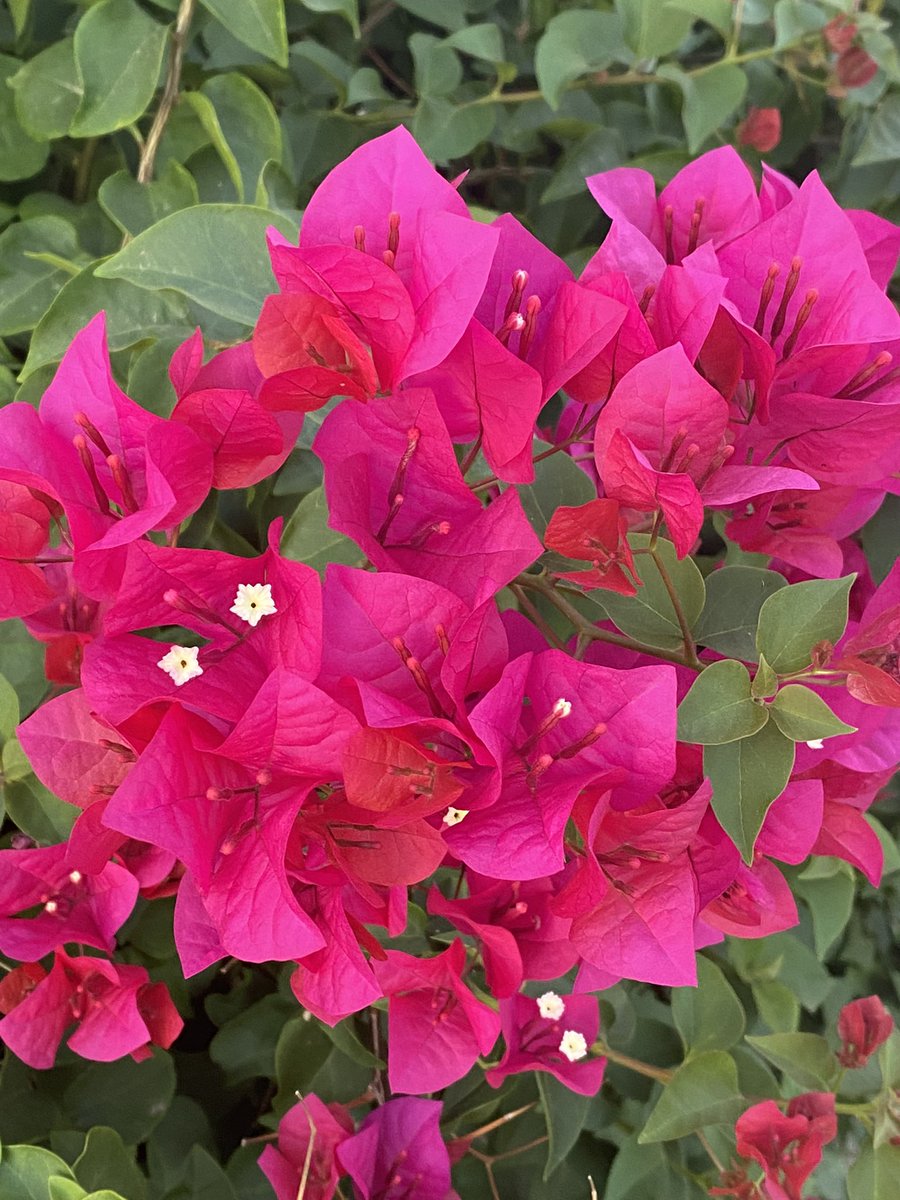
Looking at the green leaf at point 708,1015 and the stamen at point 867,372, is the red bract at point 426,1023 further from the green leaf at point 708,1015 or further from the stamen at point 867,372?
the stamen at point 867,372

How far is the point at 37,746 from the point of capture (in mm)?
532

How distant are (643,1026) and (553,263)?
70cm

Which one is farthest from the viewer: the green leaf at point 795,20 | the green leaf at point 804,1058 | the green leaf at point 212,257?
the green leaf at point 795,20

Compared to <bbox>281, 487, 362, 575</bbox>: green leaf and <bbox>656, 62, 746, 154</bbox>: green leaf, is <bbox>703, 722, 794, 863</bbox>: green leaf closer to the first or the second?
<bbox>281, 487, 362, 575</bbox>: green leaf

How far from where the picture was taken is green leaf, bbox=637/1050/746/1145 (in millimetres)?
763

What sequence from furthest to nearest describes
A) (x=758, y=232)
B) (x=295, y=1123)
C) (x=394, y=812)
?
1. (x=295, y=1123)
2. (x=758, y=232)
3. (x=394, y=812)

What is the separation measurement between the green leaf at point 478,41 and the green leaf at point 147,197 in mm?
282

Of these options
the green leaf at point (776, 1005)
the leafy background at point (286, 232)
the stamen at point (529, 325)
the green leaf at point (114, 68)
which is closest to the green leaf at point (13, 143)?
the leafy background at point (286, 232)

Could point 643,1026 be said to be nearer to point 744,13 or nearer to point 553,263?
point 553,263

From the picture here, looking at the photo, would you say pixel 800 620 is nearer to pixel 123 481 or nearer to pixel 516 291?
pixel 516 291

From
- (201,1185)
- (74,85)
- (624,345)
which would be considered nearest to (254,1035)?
(201,1185)

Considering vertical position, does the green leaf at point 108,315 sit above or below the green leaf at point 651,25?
below

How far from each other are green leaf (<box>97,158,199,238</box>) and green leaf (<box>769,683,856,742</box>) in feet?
1.84

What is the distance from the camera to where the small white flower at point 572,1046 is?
712mm
